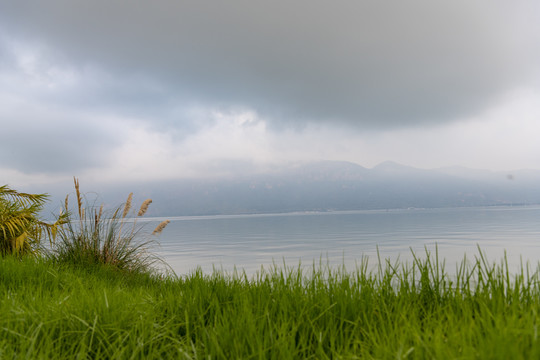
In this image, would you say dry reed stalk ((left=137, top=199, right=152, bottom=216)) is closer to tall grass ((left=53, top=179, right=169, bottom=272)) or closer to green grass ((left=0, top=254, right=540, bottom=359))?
tall grass ((left=53, top=179, right=169, bottom=272))

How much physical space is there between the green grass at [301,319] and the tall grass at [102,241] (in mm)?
4381

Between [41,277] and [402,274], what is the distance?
456 cm

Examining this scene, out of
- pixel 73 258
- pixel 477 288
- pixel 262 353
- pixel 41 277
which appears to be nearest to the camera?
pixel 262 353

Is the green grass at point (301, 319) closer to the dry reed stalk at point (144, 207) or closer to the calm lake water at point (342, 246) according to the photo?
the calm lake water at point (342, 246)

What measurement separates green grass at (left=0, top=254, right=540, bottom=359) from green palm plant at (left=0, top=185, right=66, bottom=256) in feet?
19.6

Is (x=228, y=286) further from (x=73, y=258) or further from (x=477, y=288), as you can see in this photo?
(x=73, y=258)

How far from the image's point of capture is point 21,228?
895cm

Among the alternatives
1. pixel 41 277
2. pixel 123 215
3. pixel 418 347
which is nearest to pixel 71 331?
pixel 418 347

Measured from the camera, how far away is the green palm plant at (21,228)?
27.9ft

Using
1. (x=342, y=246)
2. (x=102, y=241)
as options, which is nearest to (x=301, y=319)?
(x=102, y=241)

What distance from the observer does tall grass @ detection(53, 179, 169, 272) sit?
7.62 m

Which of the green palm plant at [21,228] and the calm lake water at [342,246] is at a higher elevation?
the green palm plant at [21,228]

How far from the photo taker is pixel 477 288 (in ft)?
9.35

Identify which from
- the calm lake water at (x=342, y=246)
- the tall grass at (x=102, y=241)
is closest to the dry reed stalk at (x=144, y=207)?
the tall grass at (x=102, y=241)
